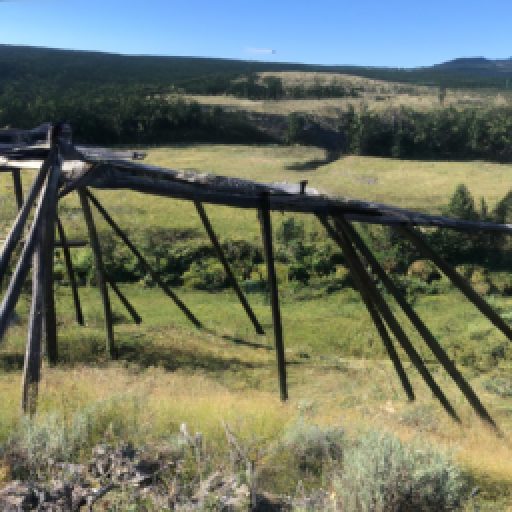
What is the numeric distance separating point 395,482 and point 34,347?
12.2ft

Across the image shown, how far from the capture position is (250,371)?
10.4 meters

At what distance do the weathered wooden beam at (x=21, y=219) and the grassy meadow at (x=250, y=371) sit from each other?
136 centimetres

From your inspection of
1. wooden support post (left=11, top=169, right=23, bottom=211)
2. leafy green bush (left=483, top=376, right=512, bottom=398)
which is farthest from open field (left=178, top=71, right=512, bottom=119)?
leafy green bush (left=483, top=376, right=512, bottom=398)

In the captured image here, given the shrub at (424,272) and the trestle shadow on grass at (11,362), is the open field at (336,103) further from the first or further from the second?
the trestle shadow on grass at (11,362)

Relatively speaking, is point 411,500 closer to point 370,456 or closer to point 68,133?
point 370,456

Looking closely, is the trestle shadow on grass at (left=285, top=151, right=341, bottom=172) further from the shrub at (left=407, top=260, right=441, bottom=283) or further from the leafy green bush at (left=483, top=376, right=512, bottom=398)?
the leafy green bush at (left=483, top=376, right=512, bottom=398)

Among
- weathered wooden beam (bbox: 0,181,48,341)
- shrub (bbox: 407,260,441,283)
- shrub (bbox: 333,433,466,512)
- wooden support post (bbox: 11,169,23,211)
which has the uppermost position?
wooden support post (bbox: 11,169,23,211)

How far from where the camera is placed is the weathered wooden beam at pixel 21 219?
574 cm

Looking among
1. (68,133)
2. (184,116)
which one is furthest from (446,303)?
(184,116)

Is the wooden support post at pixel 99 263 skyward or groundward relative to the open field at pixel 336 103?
groundward

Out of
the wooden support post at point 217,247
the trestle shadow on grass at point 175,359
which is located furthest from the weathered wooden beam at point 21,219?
the trestle shadow on grass at point 175,359

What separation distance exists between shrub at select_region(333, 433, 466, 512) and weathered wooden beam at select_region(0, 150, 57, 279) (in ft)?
12.8

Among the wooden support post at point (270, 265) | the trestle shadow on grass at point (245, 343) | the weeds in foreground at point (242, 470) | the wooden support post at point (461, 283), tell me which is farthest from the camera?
the trestle shadow on grass at point (245, 343)

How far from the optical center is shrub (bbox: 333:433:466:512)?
11.5 feet
